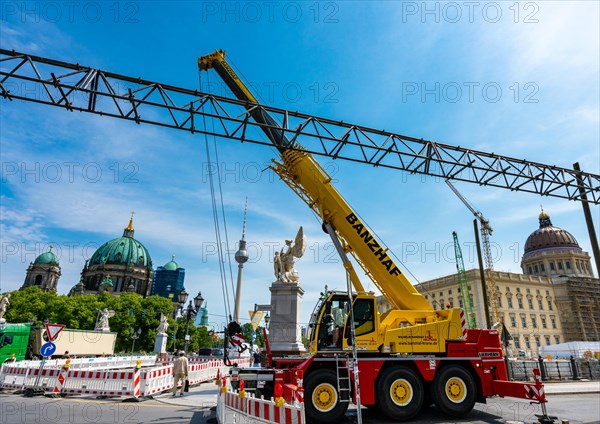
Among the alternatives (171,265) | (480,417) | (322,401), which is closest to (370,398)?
(322,401)

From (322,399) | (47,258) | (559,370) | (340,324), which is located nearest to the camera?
(322,399)

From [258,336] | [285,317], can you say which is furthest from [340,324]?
[258,336]

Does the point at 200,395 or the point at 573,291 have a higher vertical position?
the point at 573,291

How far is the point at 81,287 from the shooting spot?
108 m

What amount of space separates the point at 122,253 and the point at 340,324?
127m

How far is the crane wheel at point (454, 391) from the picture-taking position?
31.0ft

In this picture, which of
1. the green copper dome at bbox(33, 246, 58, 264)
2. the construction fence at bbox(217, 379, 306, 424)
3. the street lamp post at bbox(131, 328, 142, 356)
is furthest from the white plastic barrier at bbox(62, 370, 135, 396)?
the green copper dome at bbox(33, 246, 58, 264)

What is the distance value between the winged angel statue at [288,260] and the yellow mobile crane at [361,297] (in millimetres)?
5572

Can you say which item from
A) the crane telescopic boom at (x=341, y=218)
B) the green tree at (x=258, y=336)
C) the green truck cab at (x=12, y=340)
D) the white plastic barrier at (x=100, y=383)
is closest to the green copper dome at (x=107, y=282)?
the green tree at (x=258, y=336)

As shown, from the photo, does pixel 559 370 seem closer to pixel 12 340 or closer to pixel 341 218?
pixel 341 218

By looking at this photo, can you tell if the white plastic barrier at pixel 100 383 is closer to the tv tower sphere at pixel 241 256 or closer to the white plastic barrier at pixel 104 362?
the white plastic barrier at pixel 104 362

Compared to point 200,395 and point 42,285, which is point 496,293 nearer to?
point 200,395

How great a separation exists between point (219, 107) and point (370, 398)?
8.71 metres

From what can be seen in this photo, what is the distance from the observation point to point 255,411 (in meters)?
6.47
